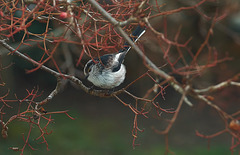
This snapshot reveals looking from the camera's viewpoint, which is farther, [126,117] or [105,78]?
[126,117]

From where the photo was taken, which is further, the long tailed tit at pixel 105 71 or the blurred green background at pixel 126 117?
the blurred green background at pixel 126 117

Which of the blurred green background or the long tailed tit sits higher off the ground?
the long tailed tit

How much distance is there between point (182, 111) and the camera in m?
10.3

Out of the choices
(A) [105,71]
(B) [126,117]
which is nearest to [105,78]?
(A) [105,71]

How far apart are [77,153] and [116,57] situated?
164 inches

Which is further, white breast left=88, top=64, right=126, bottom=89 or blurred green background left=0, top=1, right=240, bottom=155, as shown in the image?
blurred green background left=0, top=1, right=240, bottom=155

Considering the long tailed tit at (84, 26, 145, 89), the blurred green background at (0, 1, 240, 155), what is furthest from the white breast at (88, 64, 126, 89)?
the blurred green background at (0, 1, 240, 155)

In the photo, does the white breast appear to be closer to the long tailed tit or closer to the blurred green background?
the long tailed tit

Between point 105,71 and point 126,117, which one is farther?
point 126,117

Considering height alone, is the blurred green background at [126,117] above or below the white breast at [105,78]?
below

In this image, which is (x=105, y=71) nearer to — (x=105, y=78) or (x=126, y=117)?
(x=105, y=78)

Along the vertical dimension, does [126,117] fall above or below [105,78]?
below

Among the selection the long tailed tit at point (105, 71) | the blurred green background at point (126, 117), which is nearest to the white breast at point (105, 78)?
the long tailed tit at point (105, 71)

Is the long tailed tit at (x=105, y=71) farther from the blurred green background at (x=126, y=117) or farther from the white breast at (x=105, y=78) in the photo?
the blurred green background at (x=126, y=117)
